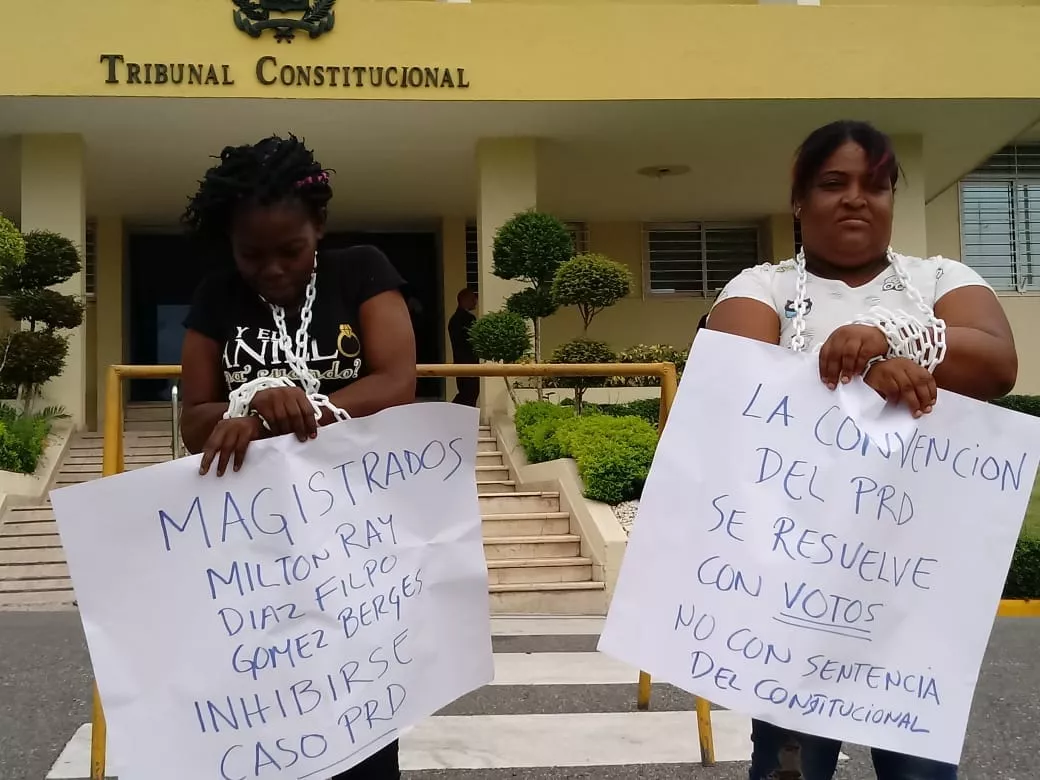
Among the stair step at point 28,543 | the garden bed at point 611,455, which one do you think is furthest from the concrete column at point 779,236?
the stair step at point 28,543

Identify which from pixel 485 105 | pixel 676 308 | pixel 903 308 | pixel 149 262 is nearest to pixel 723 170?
pixel 676 308

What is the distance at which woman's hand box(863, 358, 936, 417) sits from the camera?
5.26 feet

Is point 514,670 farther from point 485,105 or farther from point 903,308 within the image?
point 485,105

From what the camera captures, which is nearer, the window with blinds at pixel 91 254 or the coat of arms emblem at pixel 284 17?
the coat of arms emblem at pixel 284 17

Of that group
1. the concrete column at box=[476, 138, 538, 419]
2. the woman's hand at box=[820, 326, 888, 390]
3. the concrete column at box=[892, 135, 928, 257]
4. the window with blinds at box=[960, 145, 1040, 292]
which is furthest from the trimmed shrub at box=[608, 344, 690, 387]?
the woman's hand at box=[820, 326, 888, 390]

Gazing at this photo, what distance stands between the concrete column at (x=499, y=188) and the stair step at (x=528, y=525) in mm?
3458

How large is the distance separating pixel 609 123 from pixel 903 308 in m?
8.66

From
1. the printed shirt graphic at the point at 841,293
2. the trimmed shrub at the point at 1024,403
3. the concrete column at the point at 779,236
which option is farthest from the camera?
the concrete column at the point at 779,236

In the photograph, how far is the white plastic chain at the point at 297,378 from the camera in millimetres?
1744

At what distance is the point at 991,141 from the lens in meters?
10.9

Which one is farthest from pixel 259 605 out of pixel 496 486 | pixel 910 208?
pixel 910 208

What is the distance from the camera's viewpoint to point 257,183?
67.6 inches

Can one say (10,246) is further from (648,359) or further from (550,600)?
(648,359)

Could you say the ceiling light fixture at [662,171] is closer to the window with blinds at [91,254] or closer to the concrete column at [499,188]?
the concrete column at [499,188]
